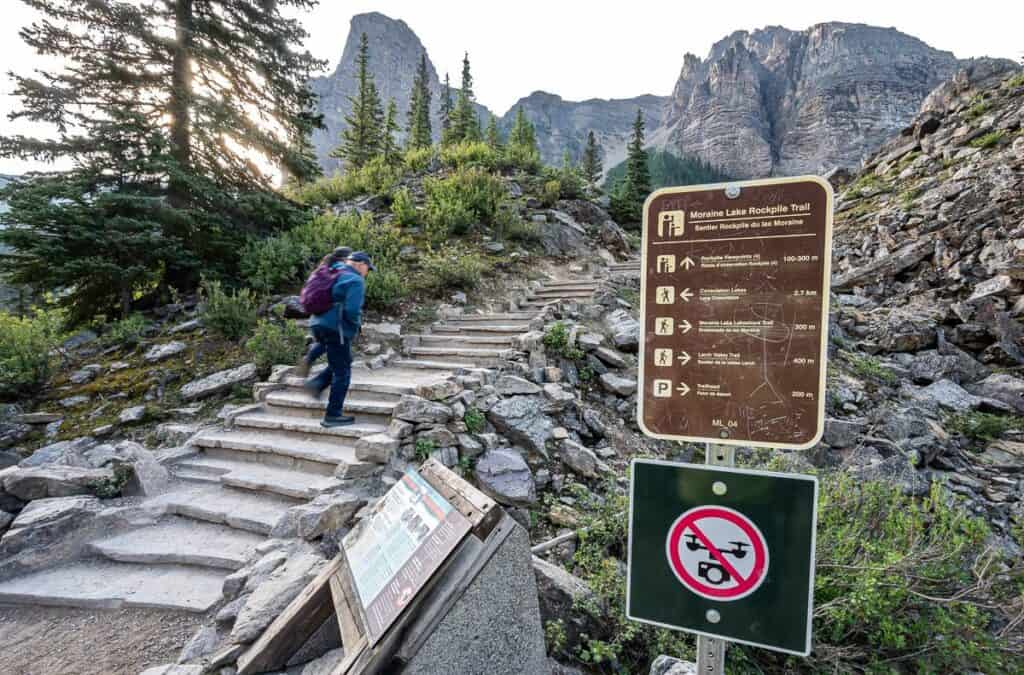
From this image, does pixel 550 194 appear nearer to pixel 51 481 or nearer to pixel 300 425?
pixel 300 425

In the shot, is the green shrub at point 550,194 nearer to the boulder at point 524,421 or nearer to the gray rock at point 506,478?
the boulder at point 524,421

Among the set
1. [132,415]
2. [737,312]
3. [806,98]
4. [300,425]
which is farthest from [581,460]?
[806,98]

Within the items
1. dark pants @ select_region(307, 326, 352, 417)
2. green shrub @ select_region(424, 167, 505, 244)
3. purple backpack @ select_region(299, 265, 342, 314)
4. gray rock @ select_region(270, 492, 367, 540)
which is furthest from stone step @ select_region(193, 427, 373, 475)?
green shrub @ select_region(424, 167, 505, 244)

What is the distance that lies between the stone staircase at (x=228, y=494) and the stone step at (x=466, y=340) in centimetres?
23

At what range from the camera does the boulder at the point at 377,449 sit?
3779mm

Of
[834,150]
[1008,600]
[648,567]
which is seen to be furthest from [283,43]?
[834,150]

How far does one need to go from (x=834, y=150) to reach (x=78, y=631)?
103 m

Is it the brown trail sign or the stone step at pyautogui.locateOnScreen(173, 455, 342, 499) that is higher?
the brown trail sign

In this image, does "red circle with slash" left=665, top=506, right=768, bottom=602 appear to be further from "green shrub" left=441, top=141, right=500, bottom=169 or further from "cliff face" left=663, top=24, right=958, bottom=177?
"cliff face" left=663, top=24, right=958, bottom=177

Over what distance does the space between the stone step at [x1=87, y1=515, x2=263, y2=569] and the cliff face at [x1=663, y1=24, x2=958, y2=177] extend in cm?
8956

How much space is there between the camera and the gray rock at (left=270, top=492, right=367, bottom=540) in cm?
308

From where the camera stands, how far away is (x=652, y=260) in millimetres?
1735

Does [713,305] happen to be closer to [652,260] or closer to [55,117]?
[652,260]

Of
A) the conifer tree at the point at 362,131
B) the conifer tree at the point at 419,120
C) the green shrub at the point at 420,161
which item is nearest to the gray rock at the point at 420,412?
the green shrub at the point at 420,161
